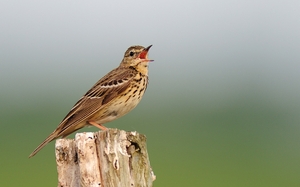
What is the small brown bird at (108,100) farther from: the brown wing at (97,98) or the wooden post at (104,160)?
the wooden post at (104,160)

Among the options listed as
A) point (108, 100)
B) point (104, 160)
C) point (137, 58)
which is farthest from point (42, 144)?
point (137, 58)

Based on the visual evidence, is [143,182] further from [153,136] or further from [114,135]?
[153,136]

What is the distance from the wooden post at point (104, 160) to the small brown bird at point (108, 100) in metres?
2.47

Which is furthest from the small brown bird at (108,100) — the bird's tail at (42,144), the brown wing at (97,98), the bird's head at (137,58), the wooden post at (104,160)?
the wooden post at (104,160)

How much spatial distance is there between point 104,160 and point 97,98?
340 centimetres

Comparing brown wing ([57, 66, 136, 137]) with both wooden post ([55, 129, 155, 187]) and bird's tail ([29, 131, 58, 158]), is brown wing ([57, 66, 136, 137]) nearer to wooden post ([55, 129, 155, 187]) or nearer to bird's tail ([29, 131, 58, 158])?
bird's tail ([29, 131, 58, 158])

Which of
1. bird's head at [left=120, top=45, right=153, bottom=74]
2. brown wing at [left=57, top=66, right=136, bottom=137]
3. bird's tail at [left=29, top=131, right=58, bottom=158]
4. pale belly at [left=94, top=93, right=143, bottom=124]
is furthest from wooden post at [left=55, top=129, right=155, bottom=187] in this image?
bird's head at [left=120, top=45, right=153, bottom=74]

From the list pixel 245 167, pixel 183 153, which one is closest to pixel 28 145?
pixel 183 153

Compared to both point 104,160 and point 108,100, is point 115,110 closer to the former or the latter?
point 108,100

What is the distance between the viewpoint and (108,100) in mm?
9414

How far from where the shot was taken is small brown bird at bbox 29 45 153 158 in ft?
30.1

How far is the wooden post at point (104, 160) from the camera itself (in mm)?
6113

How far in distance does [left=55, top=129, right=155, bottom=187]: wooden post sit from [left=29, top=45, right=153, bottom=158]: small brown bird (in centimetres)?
247

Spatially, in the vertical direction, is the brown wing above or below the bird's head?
below
